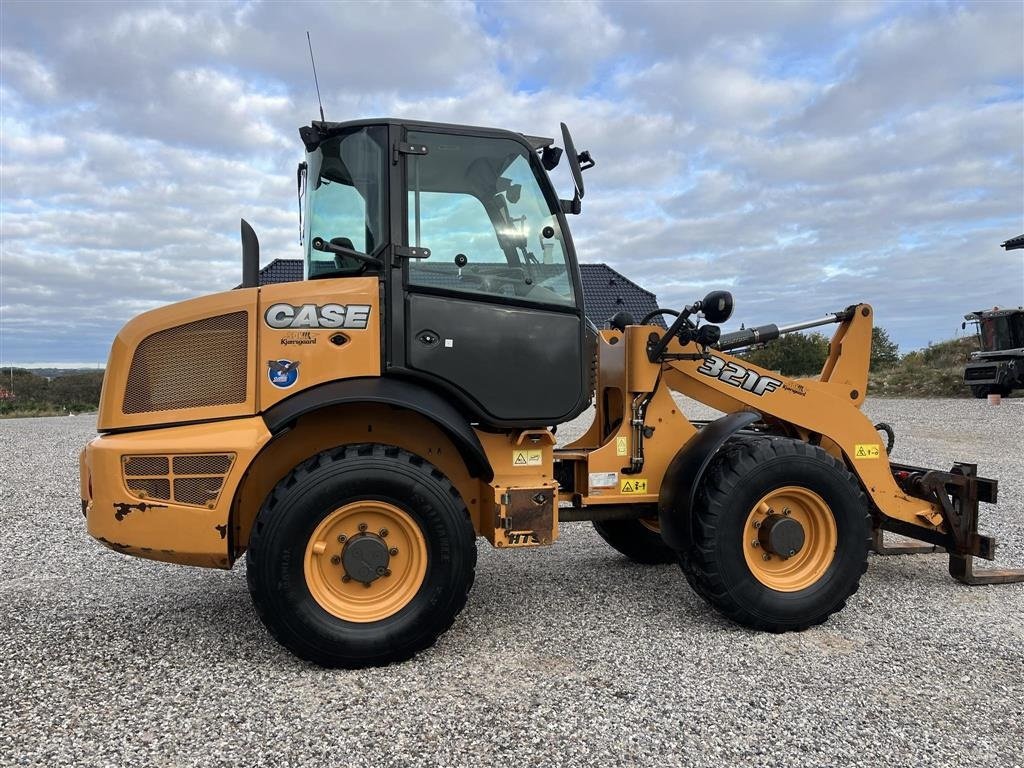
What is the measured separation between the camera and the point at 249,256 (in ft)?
13.0

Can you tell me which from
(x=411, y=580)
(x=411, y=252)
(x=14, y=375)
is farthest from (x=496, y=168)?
(x=14, y=375)

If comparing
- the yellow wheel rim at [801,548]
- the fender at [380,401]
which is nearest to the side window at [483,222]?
the fender at [380,401]

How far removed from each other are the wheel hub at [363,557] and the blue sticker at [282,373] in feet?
2.67

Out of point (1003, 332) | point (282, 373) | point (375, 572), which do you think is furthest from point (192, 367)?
point (1003, 332)

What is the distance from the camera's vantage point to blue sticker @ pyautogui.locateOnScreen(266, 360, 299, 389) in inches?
141

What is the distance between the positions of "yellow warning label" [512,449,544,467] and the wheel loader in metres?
0.01

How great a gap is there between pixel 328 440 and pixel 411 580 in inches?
33.9

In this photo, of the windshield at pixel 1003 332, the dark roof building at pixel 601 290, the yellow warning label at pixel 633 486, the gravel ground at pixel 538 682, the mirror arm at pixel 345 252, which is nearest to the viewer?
the gravel ground at pixel 538 682

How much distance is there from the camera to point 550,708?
3.13 m

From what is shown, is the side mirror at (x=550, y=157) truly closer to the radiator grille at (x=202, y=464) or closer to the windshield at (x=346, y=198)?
the windshield at (x=346, y=198)

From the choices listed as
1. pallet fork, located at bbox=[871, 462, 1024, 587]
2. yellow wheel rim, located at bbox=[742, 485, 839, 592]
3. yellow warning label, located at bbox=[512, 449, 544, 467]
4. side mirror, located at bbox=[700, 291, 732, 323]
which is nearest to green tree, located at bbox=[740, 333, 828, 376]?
pallet fork, located at bbox=[871, 462, 1024, 587]

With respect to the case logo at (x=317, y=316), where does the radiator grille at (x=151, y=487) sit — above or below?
below

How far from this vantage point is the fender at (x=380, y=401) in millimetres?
3527

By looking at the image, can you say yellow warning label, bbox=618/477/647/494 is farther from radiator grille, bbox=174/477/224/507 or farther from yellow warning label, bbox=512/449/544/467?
radiator grille, bbox=174/477/224/507
